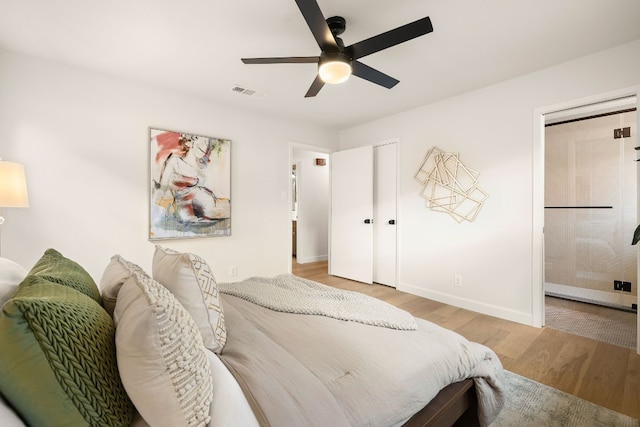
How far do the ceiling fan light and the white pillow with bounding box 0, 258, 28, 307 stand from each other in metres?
1.92

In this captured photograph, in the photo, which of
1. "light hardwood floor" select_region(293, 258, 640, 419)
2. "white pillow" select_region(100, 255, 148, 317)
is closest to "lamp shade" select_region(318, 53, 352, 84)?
"white pillow" select_region(100, 255, 148, 317)

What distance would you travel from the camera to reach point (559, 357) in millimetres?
2307

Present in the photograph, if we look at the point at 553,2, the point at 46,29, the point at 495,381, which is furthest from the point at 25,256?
the point at 553,2

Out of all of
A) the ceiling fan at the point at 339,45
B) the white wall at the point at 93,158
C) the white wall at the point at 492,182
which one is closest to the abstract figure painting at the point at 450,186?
the white wall at the point at 492,182

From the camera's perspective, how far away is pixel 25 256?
259 centimetres

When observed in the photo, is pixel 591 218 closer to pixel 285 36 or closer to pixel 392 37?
pixel 392 37

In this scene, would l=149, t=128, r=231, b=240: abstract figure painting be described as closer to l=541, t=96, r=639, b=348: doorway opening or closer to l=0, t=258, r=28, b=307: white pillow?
l=0, t=258, r=28, b=307: white pillow

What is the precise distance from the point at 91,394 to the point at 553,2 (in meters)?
2.94

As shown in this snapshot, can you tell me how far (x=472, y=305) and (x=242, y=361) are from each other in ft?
10.2

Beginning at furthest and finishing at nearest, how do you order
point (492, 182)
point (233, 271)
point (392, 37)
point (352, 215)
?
point (352, 215) → point (233, 271) → point (492, 182) → point (392, 37)

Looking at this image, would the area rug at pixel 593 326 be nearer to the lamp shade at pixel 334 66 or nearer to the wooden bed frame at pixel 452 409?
the wooden bed frame at pixel 452 409

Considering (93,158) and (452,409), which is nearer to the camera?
(452,409)

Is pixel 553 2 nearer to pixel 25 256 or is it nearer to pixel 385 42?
pixel 385 42

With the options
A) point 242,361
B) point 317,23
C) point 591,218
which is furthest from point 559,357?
point 317,23
